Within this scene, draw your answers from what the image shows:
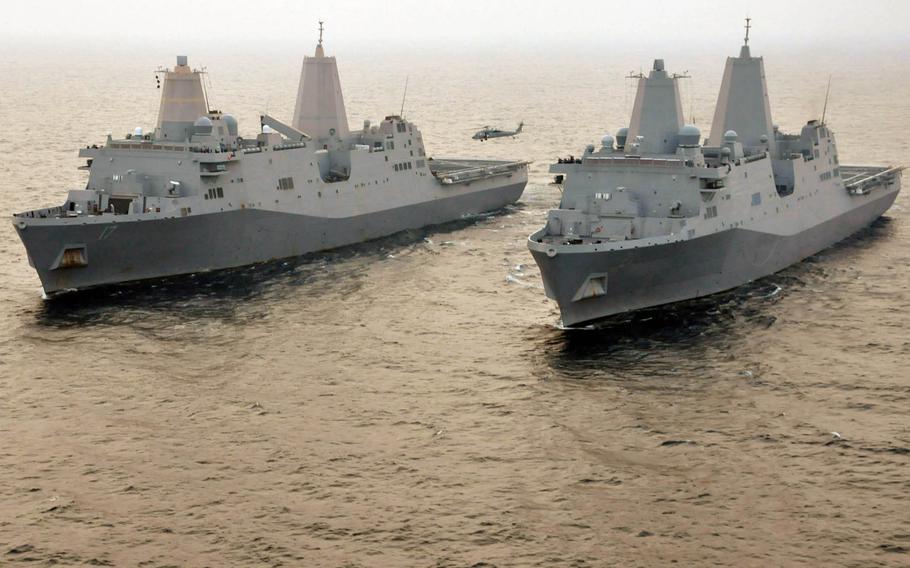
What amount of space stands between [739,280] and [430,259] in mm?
12690

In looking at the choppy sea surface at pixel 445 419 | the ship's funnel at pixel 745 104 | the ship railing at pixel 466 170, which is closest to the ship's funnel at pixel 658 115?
the ship's funnel at pixel 745 104

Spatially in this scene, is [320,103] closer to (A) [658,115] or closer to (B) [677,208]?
(A) [658,115]

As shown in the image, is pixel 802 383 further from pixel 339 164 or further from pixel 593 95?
pixel 593 95

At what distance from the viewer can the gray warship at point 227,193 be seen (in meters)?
38.8

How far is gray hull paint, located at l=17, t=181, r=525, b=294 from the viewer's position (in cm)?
3797

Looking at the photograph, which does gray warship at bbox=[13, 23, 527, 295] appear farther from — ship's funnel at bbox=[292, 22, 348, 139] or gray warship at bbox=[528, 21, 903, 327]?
gray warship at bbox=[528, 21, 903, 327]

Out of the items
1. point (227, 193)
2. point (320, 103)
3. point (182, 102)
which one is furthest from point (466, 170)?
point (227, 193)

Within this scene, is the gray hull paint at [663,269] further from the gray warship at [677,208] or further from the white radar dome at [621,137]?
the white radar dome at [621,137]

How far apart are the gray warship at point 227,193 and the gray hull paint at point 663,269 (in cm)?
1381

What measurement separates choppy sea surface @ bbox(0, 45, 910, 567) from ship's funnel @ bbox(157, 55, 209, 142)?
7313 millimetres

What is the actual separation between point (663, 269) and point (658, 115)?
7.62 metres

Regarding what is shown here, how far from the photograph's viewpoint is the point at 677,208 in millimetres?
36938

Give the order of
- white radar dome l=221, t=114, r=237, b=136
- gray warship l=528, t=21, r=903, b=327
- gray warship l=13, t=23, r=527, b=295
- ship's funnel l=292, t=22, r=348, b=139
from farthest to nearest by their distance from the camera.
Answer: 1. ship's funnel l=292, t=22, r=348, b=139
2. white radar dome l=221, t=114, r=237, b=136
3. gray warship l=13, t=23, r=527, b=295
4. gray warship l=528, t=21, r=903, b=327

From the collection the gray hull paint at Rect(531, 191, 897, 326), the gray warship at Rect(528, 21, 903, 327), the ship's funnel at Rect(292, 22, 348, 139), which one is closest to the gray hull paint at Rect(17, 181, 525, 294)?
the ship's funnel at Rect(292, 22, 348, 139)
